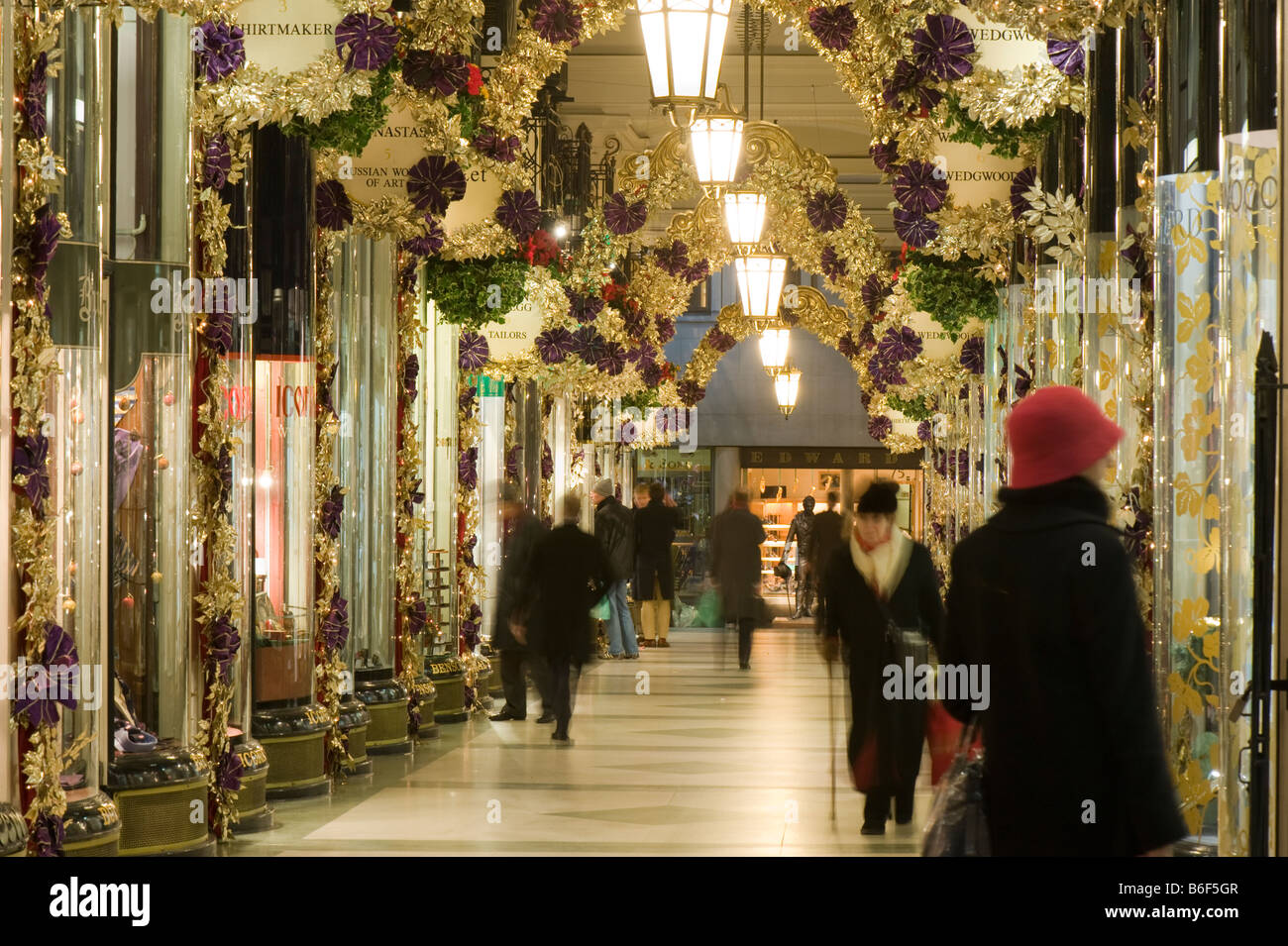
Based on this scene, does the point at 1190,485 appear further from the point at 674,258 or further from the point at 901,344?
the point at 674,258

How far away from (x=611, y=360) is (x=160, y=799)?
885 centimetres

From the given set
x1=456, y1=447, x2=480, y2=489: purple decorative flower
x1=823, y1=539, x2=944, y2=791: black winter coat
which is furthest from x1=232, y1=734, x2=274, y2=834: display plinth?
x1=456, y1=447, x2=480, y2=489: purple decorative flower

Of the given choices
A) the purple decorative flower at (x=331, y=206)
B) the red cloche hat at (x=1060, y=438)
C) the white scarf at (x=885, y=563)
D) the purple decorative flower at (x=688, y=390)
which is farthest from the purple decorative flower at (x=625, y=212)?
the red cloche hat at (x=1060, y=438)

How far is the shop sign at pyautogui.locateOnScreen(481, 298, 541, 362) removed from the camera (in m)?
12.8

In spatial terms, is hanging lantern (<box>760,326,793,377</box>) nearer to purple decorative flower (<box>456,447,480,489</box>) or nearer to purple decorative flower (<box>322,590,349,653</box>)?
purple decorative flower (<box>456,447,480,489</box>)

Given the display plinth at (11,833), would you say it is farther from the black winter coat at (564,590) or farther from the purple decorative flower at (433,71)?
the black winter coat at (564,590)

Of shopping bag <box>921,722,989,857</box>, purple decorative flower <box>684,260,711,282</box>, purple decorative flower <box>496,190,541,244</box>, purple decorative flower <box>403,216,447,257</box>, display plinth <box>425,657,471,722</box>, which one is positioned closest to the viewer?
shopping bag <box>921,722,989,857</box>

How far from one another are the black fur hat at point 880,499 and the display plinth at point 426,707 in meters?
4.45

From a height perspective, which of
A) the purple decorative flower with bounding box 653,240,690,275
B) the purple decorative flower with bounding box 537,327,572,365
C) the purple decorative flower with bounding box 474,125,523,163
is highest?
the purple decorative flower with bounding box 653,240,690,275

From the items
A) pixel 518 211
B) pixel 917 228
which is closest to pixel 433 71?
pixel 518 211

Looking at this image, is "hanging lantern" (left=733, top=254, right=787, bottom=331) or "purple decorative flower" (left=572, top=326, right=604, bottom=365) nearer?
"purple decorative flower" (left=572, top=326, right=604, bottom=365)

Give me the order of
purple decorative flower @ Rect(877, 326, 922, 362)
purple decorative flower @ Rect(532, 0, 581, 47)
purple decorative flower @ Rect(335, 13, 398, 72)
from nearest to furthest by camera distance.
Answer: purple decorative flower @ Rect(335, 13, 398, 72) → purple decorative flower @ Rect(532, 0, 581, 47) → purple decorative flower @ Rect(877, 326, 922, 362)

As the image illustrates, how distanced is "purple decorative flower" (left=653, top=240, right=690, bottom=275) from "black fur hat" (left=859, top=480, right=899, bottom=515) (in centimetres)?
841
